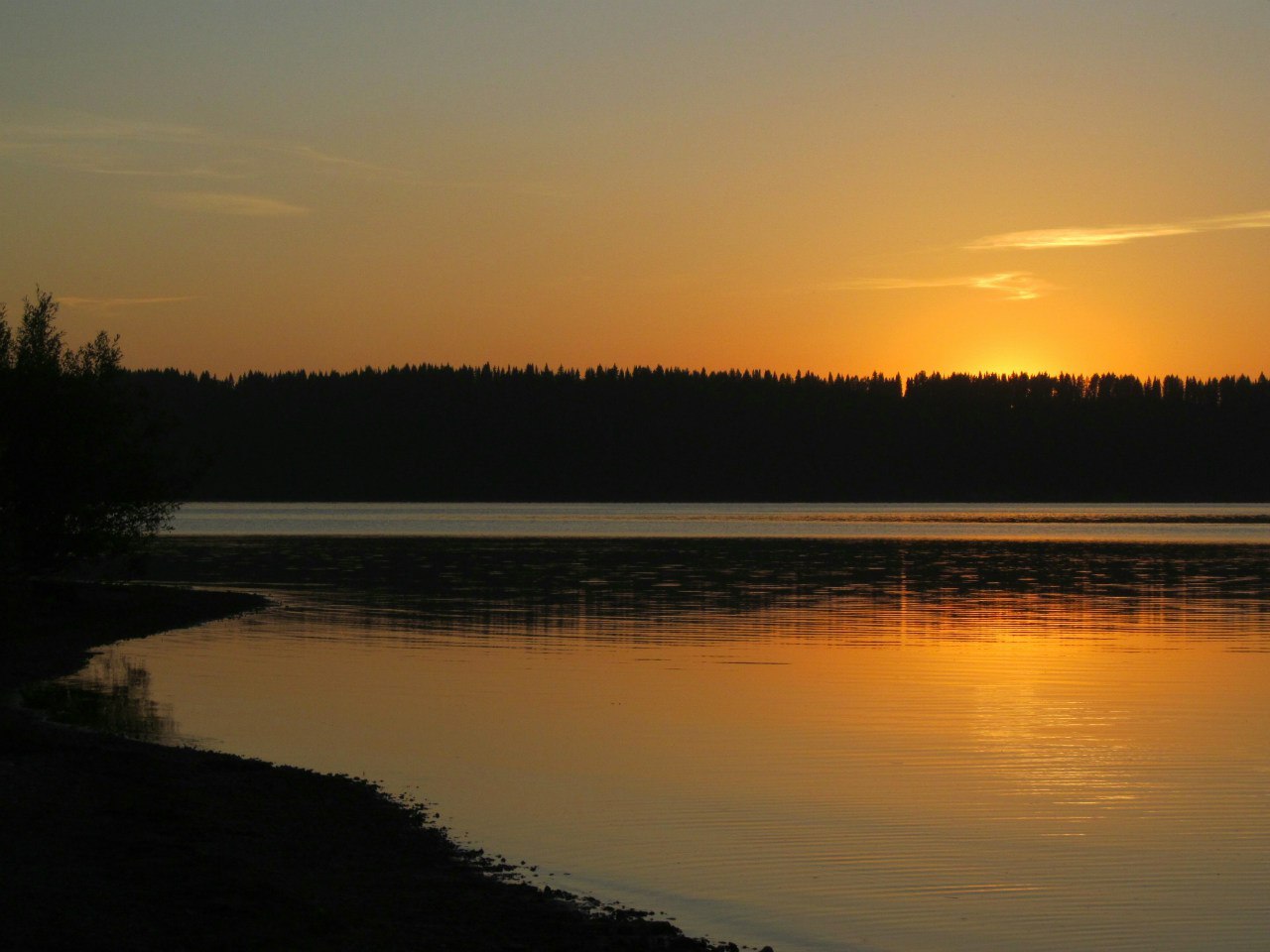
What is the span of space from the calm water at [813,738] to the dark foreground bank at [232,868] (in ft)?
3.39

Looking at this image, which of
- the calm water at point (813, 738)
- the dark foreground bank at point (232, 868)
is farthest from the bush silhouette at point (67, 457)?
the dark foreground bank at point (232, 868)

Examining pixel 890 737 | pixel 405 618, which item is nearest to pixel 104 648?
pixel 405 618

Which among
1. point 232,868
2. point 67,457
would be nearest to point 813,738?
point 232,868

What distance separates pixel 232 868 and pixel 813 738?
11.6 meters

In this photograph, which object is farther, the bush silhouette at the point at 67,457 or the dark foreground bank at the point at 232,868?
the bush silhouette at the point at 67,457

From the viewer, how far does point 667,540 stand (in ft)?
338

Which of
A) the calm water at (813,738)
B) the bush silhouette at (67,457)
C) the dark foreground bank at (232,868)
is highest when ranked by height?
the bush silhouette at (67,457)

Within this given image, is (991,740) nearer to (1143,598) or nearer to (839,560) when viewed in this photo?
(1143,598)

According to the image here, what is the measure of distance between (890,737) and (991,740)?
1530 millimetres

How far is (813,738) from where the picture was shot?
22.9m

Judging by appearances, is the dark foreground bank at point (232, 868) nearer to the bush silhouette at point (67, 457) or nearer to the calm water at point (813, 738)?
the calm water at point (813, 738)

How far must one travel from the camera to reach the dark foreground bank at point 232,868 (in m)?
11.2

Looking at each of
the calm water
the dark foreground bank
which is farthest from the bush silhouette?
the dark foreground bank

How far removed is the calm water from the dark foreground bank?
3.39ft
